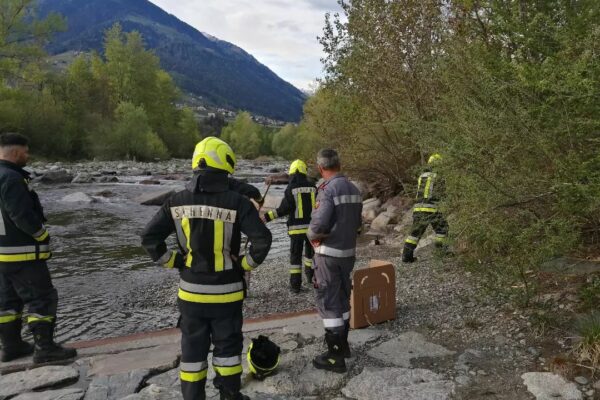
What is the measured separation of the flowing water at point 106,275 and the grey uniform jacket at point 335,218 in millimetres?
3702

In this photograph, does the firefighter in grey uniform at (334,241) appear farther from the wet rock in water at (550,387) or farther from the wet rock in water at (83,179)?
the wet rock in water at (83,179)

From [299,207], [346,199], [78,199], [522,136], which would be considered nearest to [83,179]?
[78,199]

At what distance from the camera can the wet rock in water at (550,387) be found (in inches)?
147

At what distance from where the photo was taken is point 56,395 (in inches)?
165

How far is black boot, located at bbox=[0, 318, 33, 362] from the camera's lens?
5.16m

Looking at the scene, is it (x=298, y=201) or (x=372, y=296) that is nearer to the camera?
(x=372, y=296)

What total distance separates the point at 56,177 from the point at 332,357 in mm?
29709

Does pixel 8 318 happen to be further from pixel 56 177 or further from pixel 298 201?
pixel 56 177

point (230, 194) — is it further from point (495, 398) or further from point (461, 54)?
point (461, 54)

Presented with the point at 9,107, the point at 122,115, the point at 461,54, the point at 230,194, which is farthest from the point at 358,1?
the point at 122,115

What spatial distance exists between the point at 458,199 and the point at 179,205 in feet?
11.2

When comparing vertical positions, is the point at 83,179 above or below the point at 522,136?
below

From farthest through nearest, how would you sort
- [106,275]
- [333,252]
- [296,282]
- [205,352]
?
[106,275]
[296,282]
[333,252]
[205,352]

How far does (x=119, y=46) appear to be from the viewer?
5903cm
